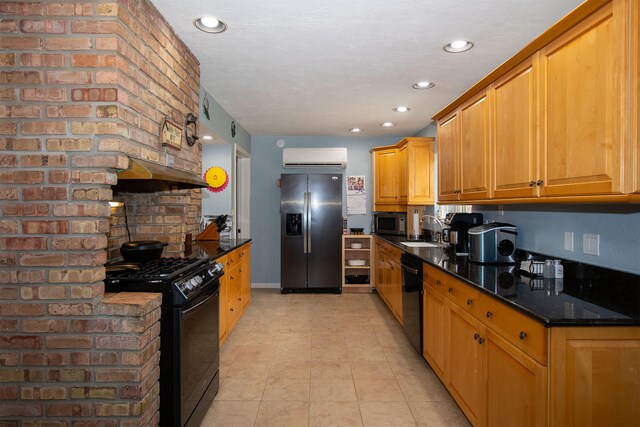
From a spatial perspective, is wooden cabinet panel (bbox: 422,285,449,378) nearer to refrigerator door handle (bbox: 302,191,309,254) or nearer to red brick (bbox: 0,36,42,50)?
red brick (bbox: 0,36,42,50)

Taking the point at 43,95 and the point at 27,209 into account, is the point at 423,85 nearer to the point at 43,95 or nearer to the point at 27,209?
the point at 43,95

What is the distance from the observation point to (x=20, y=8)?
5.82ft

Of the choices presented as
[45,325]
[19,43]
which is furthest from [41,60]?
[45,325]

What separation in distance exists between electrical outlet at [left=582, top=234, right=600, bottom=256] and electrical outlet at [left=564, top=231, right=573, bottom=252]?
4.0 inches

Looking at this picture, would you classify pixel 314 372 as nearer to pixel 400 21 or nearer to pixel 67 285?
pixel 67 285

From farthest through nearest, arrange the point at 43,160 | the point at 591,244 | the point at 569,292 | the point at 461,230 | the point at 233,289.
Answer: the point at 233,289
the point at 461,230
the point at 591,244
the point at 569,292
the point at 43,160

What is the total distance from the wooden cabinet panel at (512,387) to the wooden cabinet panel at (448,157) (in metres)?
1.58

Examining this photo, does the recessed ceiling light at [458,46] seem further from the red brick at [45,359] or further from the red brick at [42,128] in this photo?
the red brick at [45,359]

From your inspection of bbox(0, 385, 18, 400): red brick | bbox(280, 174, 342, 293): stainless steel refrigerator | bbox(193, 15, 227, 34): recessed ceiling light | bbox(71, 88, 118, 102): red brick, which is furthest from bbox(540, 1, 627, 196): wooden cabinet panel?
bbox(280, 174, 342, 293): stainless steel refrigerator

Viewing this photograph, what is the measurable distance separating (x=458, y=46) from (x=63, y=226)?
2659mm

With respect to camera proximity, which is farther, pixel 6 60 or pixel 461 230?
pixel 461 230

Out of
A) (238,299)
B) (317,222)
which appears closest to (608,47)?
(238,299)

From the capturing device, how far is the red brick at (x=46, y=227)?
1730mm

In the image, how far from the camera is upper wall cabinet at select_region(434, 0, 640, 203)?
1459mm
